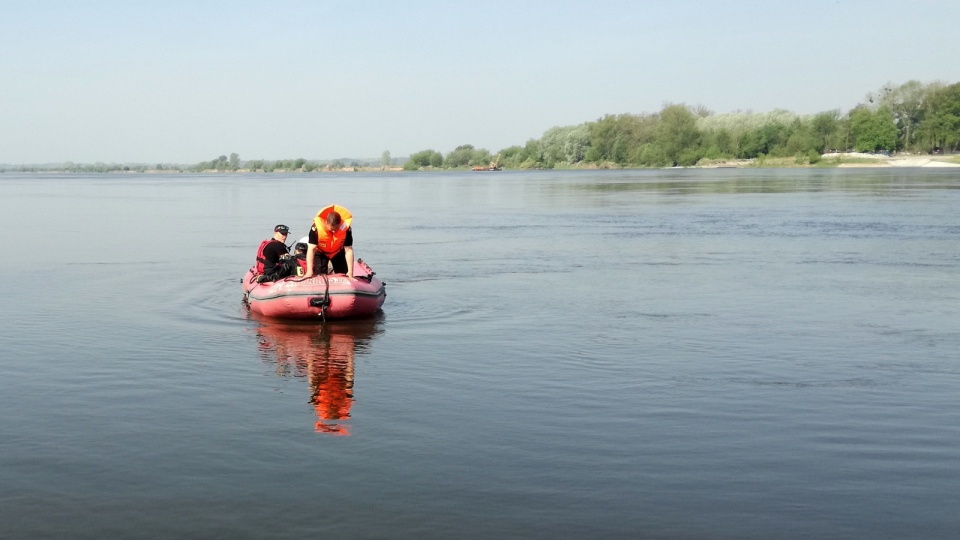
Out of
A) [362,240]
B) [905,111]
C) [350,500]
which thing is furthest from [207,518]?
[905,111]

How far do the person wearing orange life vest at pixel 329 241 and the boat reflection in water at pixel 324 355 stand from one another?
2.96 feet

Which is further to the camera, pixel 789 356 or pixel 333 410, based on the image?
pixel 789 356

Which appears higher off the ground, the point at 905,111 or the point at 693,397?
the point at 905,111

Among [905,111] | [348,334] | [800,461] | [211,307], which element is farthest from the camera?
[905,111]

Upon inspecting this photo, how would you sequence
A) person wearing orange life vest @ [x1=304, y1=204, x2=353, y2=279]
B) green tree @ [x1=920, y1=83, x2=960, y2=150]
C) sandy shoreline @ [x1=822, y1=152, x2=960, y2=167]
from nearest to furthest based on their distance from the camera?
person wearing orange life vest @ [x1=304, y1=204, x2=353, y2=279]
sandy shoreline @ [x1=822, y1=152, x2=960, y2=167]
green tree @ [x1=920, y1=83, x2=960, y2=150]

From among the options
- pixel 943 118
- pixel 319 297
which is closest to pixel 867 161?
pixel 943 118

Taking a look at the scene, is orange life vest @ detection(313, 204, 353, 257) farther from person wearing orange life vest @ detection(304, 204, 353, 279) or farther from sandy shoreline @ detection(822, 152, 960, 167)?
sandy shoreline @ detection(822, 152, 960, 167)

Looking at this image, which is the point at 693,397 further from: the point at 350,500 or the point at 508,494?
the point at 350,500

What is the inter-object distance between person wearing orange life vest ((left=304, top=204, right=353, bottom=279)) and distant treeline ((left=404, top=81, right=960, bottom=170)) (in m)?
126

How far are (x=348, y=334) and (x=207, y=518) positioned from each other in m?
8.00

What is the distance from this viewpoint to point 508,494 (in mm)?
8062

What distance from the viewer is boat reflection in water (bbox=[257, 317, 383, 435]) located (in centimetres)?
1084

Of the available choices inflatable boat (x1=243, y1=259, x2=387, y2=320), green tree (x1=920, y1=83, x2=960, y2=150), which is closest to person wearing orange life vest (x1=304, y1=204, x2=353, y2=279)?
inflatable boat (x1=243, y1=259, x2=387, y2=320)

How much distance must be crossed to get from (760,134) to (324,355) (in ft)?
465
